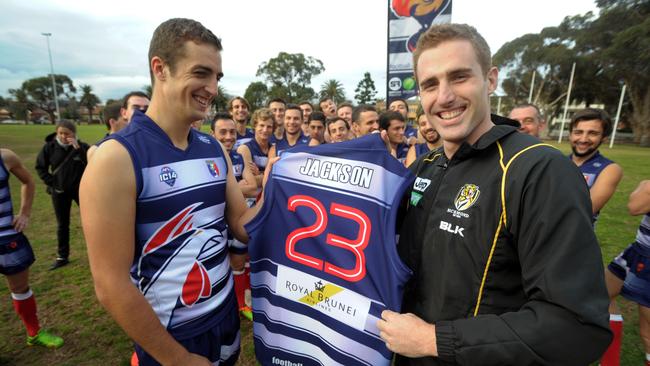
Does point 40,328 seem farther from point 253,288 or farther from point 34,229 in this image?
point 34,229

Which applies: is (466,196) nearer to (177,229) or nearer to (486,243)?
(486,243)

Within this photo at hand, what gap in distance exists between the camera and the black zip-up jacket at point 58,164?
5.56 metres

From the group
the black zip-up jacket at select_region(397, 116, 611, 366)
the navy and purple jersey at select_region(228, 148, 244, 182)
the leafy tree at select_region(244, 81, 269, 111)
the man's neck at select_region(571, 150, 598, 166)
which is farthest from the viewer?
the leafy tree at select_region(244, 81, 269, 111)

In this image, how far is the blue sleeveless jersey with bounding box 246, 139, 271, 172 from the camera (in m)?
5.15

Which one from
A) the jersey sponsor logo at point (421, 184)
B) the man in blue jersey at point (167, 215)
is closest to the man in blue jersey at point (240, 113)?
the man in blue jersey at point (167, 215)

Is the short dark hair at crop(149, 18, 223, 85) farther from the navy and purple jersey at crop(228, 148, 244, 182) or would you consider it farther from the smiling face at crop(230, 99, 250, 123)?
the smiling face at crop(230, 99, 250, 123)

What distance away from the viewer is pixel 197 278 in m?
1.84

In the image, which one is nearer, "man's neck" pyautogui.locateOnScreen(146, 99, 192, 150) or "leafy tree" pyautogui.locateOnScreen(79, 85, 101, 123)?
"man's neck" pyautogui.locateOnScreen(146, 99, 192, 150)

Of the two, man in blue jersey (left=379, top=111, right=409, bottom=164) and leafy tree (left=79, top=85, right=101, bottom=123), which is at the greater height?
leafy tree (left=79, top=85, right=101, bottom=123)

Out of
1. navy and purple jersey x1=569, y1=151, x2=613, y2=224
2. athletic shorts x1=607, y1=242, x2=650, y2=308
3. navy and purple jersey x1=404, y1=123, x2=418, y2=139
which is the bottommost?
athletic shorts x1=607, y1=242, x2=650, y2=308

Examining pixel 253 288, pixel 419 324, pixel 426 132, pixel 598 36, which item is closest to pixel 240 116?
pixel 426 132

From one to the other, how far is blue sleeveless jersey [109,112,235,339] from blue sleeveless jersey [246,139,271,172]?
10.3 ft

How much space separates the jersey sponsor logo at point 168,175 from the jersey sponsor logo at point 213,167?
248mm

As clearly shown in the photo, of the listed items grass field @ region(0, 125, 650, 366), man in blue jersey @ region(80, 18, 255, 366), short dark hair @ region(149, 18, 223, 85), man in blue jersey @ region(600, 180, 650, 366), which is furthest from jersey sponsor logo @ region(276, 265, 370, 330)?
man in blue jersey @ region(600, 180, 650, 366)
